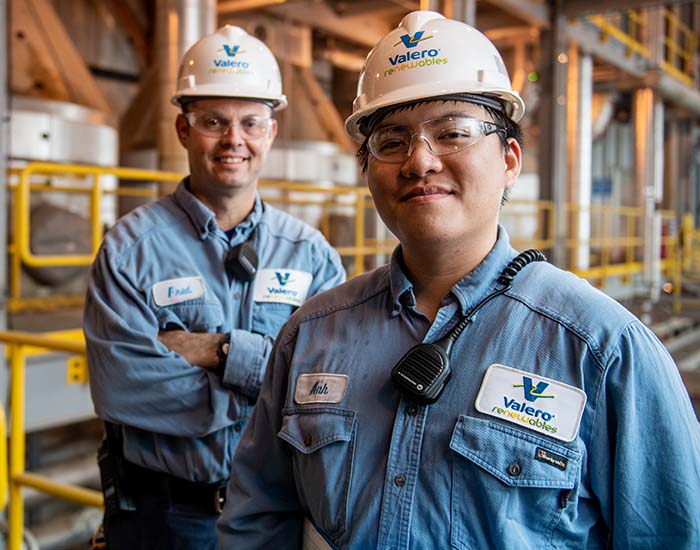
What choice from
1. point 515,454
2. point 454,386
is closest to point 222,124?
point 454,386

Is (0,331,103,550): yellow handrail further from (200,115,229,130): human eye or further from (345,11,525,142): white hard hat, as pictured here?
(345,11,525,142): white hard hat

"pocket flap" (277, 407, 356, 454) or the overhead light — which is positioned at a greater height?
the overhead light

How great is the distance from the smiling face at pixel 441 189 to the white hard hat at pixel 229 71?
109 centimetres

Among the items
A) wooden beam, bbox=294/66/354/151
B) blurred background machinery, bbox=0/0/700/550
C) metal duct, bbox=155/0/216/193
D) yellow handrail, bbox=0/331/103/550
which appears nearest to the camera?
yellow handrail, bbox=0/331/103/550

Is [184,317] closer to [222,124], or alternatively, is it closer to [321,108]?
[222,124]

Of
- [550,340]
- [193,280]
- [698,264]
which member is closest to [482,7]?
[698,264]

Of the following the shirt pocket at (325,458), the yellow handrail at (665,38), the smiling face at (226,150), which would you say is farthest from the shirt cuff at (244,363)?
the yellow handrail at (665,38)

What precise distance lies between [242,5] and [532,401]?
26.5 ft

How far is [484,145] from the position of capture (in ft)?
4.11

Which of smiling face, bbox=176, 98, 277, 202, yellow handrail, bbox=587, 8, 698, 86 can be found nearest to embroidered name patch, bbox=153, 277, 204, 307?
smiling face, bbox=176, 98, 277, 202

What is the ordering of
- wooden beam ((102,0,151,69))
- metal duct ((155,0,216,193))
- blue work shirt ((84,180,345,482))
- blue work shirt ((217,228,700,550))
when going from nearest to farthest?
blue work shirt ((217,228,700,550)) < blue work shirt ((84,180,345,482)) < metal duct ((155,0,216,193)) < wooden beam ((102,0,151,69))

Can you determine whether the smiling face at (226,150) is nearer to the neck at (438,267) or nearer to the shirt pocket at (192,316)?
the shirt pocket at (192,316)

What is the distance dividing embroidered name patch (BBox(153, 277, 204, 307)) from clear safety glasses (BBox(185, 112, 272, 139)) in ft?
1.50

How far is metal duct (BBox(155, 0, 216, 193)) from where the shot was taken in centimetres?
525
